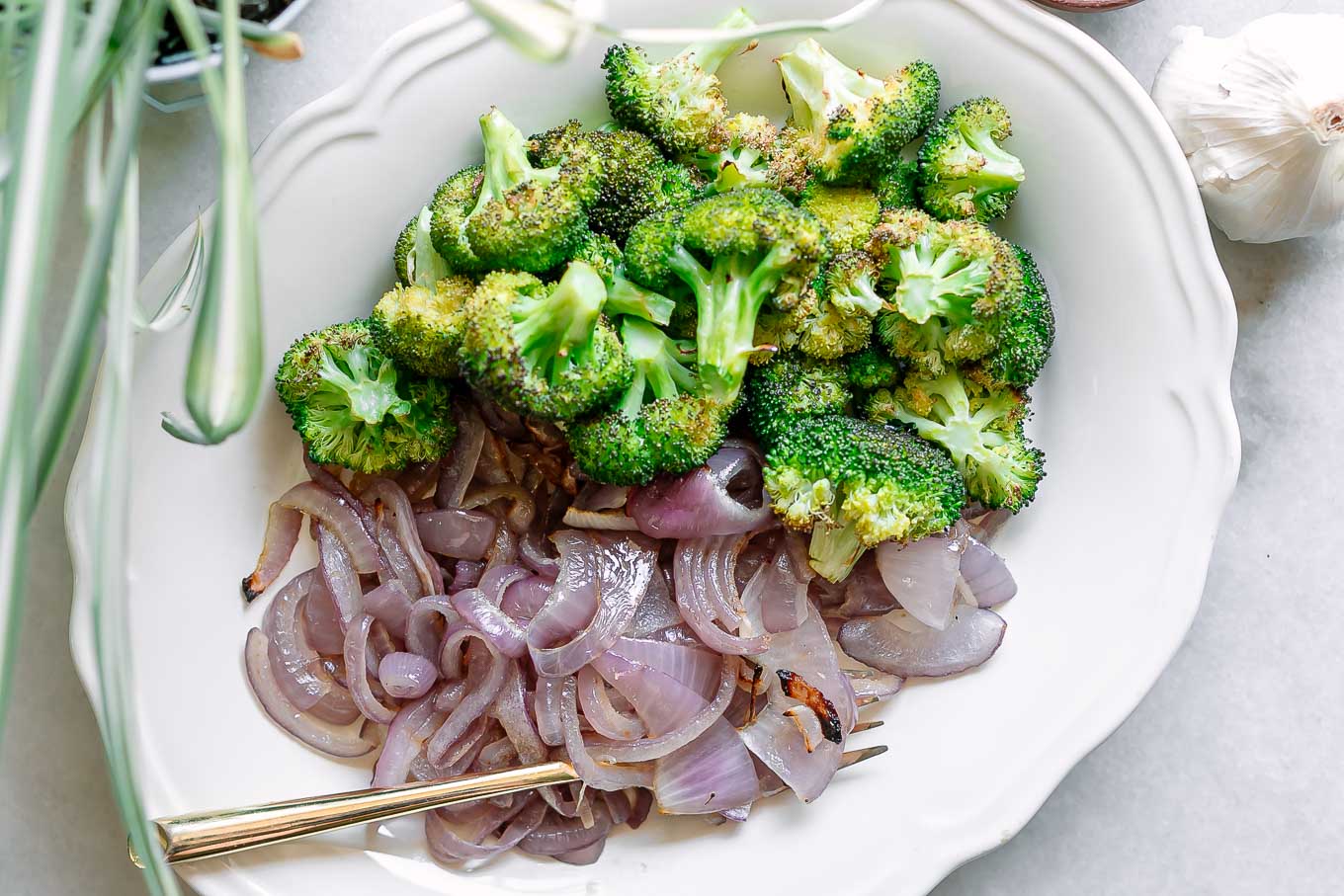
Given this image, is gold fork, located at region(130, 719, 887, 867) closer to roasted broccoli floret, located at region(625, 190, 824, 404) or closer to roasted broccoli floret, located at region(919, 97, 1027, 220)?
roasted broccoli floret, located at region(625, 190, 824, 404)

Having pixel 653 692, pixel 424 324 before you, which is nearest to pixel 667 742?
pixel 653 692

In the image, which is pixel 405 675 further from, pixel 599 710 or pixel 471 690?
pixel 599 710

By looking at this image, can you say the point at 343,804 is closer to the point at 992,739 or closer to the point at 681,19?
the point at 992,739

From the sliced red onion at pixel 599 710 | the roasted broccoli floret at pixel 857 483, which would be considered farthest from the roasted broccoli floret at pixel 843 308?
the sliced red onion at pixel 599 710

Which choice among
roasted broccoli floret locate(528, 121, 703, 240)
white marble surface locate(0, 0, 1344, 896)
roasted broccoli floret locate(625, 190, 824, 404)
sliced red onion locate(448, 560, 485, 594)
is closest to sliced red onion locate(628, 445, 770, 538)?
roasted broccoli floret locate(625, 190, 824, 404)

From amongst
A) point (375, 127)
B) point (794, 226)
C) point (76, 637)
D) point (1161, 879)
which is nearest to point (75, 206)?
point (375, 127)
